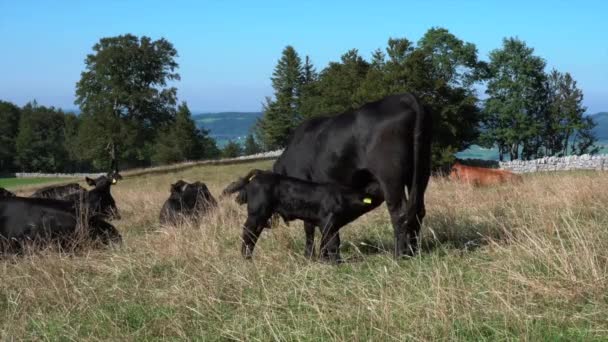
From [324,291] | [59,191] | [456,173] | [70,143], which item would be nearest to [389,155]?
[324,291]

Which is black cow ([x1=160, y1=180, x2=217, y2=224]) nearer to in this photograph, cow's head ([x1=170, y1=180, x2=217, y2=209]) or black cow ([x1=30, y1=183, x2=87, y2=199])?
cow's head ([x1=170, y1=180, x2=217, y2=209])

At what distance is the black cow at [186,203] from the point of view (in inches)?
479

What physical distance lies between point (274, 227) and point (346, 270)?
2.55 meters

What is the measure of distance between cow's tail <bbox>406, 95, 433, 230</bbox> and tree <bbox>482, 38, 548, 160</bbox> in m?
63.3

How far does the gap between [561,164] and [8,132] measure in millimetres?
89532

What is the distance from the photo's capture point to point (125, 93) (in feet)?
197

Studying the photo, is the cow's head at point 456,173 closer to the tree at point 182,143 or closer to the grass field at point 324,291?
the grass field at point 324,291

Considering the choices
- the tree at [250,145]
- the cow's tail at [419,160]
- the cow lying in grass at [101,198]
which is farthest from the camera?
the tree at [250,145]

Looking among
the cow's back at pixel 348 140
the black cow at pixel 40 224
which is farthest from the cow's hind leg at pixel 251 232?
the black cow at pixel 40 224

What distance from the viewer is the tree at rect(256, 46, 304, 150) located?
8806 centimetres

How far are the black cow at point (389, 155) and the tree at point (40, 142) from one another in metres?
99.5

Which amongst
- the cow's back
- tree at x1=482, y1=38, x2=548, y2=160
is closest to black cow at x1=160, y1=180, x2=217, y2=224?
the cow's back

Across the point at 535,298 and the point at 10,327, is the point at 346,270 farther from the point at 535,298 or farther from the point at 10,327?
the point at 10,327

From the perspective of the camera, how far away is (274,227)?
8.59 meters
